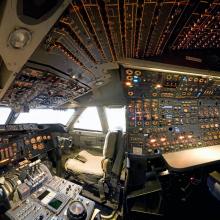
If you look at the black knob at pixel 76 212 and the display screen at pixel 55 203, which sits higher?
the black knob at pixel 76 212

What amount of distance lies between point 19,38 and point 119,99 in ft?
7.88

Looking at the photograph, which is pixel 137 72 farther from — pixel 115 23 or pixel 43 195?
pixel 43 195

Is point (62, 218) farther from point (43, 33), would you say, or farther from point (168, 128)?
point (168, 128)

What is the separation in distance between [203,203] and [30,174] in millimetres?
2226

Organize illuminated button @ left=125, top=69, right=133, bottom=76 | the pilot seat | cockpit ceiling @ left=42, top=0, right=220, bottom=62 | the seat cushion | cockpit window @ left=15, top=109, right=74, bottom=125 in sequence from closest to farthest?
cockpit ceiling @ left=42, top=0, right=220, bottom=62, illuminated button @ left=125, top=69, right=133, bottom=76, the pilot seat, the seat cushion, cockpit window @ left=15, top=109, right=74, bottom=125

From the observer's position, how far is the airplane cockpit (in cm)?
87

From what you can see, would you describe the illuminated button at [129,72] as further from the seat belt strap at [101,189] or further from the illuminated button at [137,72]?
the seat belt strap at [101,189]

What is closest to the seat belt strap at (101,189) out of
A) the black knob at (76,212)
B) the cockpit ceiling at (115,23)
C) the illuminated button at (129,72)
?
the black knob at (76,212)

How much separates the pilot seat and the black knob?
3.50 ft

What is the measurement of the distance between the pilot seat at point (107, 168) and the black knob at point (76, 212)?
3.50ft

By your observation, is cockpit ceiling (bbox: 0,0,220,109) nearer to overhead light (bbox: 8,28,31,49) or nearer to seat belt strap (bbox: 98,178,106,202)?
overhead light (bbox: 8,28,31,49)

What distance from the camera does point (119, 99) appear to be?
303 centimetres

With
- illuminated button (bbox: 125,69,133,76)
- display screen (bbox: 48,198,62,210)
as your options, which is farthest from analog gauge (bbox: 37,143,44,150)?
illuminated button (bbox: 125,69,133,76)

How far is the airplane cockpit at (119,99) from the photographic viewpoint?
87cm
